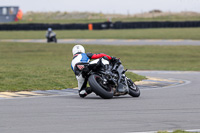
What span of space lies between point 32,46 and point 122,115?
2880cm

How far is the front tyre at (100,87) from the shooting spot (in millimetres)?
10750

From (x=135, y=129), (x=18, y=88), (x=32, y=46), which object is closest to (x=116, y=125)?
(x=135, y=129)

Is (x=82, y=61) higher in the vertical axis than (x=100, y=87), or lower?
higher

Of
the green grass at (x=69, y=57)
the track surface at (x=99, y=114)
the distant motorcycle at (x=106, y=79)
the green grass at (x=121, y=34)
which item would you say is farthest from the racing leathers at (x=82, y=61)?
the green grass at (x=121, y=34)

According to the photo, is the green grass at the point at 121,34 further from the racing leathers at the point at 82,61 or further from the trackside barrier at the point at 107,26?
the racing leathers at the point at 82,61

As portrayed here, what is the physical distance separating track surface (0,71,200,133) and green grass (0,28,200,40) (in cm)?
3295

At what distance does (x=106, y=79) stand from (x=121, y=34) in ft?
131

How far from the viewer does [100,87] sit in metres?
10.8

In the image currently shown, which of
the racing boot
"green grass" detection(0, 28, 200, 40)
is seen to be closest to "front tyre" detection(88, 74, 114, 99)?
the racing boot

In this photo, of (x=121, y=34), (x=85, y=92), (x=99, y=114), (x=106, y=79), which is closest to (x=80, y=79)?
(x=85, y=92)

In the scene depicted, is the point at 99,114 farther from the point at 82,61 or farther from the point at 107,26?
the point at 107,26

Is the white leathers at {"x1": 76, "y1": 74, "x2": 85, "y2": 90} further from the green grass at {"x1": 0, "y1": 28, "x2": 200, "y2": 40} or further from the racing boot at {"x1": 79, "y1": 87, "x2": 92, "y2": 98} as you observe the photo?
the green grass at {"x1": 0, "y1": 28, "x2": 200, "y2": 40}

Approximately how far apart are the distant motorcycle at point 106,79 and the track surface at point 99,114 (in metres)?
0.22

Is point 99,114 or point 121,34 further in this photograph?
point 121,34
